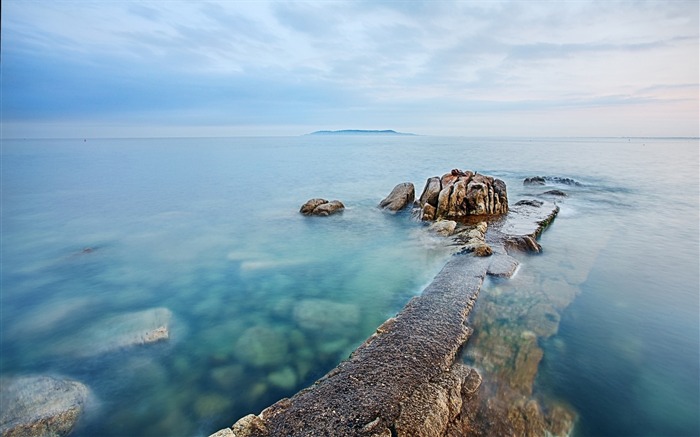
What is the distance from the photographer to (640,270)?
485 inches

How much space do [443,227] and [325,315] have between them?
812cm

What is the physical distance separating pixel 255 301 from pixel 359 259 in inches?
177

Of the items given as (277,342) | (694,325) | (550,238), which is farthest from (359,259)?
(694,325)

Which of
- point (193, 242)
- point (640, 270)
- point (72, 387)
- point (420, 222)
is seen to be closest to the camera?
point (72, 387)

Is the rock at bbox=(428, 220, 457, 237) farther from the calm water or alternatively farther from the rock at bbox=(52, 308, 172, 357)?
the rock at bbox=(52, 308, 172, 357)

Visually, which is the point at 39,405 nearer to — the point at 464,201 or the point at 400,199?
the point at 464,201

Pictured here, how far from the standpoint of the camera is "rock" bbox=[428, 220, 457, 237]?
1527 cm

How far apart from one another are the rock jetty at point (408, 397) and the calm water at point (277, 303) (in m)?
1.07

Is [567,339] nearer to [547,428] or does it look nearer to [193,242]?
[547,428]

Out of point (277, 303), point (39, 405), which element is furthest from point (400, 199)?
point (39, 405)

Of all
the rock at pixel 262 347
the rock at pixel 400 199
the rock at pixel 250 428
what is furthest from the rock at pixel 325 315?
the rock at pixel 400 199

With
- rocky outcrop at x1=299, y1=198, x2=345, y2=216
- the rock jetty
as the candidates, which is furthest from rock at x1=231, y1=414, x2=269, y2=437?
rocky outcrop at x1=299, y1=198, x2=345, y2=216

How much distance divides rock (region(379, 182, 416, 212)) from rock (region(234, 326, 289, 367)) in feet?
44.1

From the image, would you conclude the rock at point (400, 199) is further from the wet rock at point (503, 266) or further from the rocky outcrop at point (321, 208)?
the wet rock at point (503, 266)
